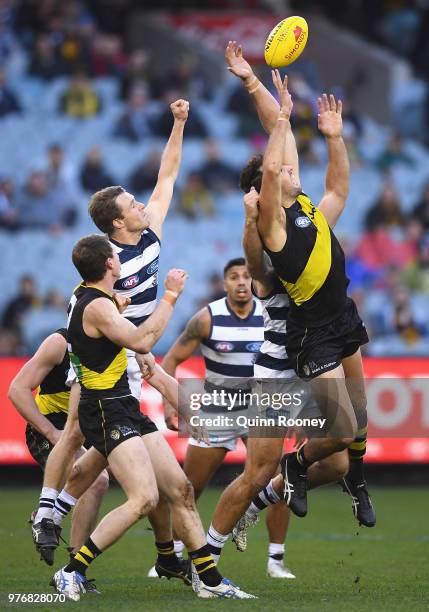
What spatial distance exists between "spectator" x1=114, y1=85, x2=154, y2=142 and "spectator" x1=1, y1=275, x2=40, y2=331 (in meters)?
3.64

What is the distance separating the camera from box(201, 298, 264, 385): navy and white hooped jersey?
32.9 ft

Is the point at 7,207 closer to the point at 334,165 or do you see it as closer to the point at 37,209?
the point at 37,209

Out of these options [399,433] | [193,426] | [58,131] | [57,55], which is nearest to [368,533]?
[399,433]

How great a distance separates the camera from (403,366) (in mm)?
15156

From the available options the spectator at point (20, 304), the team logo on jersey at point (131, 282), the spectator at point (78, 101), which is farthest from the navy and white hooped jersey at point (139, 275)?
the spectator at point (78, 101)

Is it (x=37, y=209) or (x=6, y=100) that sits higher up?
(x=6, y=100)

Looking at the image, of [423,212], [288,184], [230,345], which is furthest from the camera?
[423,212]

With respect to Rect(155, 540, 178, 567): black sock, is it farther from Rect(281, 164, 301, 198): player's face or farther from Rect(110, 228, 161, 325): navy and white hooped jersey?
Rect(281, 164, 301, 198): player's face

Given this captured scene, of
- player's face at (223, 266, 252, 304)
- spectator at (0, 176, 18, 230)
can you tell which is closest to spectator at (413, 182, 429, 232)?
spectator at (0, 176, 18, 230)

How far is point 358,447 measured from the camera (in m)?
8.82

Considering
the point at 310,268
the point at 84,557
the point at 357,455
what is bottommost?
the point at 84,557

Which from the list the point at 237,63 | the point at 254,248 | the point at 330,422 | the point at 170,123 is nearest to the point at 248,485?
the point at 330,422

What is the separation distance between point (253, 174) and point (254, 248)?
78 cm

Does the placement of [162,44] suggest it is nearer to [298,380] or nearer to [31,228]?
[31,228]
